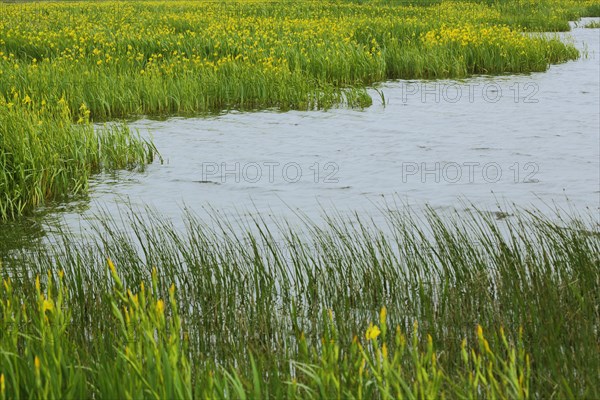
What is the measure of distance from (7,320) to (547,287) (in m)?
3.18

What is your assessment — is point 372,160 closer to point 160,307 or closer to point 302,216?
point 302,216

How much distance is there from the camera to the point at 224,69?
16.2 metres

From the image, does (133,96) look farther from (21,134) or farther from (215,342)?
(215,342)

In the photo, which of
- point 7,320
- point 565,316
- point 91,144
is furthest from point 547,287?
point 91,144

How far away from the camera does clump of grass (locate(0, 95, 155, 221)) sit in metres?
8.98

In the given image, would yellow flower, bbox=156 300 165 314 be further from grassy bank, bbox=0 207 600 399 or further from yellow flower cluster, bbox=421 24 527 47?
yellow flower cluster, bbox=421 24 527 47

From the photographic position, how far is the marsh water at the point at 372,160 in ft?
30.2
